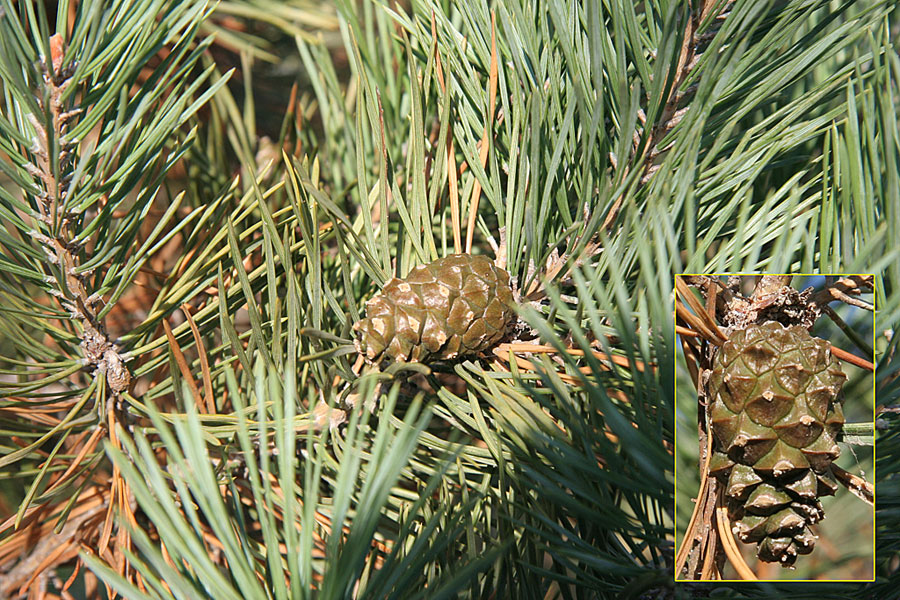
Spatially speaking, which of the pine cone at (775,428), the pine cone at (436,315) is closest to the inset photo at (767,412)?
the pine cone at (775,428)

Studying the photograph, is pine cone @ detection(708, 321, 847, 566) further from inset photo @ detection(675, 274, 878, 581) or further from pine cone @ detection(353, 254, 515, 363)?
pine cone @ detection(353, 254, 515, 363)

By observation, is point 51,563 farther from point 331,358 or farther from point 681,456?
point 681,456

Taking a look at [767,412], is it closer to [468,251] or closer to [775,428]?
[775,428]

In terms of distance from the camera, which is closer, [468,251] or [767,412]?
[767,412]

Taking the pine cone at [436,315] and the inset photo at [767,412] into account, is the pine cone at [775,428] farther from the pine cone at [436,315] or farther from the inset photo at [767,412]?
the pine cone at [436,315]

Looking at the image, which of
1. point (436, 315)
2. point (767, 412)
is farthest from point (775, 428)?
point (436, 315)

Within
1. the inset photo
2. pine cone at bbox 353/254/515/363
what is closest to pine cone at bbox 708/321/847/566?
the inset photo
